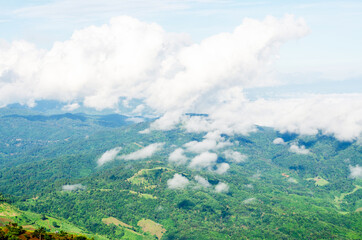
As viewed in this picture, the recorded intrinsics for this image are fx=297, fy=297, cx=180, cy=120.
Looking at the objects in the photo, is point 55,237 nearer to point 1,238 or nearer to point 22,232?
point 22,232

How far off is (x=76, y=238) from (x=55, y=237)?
1087cm

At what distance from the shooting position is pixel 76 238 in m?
159

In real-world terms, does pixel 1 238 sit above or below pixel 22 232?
above

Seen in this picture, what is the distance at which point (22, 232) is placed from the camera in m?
154

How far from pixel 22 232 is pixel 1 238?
65.4ft

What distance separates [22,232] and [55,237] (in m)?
16.5

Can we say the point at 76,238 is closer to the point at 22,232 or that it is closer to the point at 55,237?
the point at 55,237

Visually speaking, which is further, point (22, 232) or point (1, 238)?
point (22, 232)

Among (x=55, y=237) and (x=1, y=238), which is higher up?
(x=1, y=238)

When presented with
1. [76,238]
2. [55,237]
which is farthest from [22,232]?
[76,238]

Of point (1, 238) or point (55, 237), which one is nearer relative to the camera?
point (1, 238)

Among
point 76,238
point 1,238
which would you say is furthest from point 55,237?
point 1,238

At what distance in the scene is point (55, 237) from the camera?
15788 cm

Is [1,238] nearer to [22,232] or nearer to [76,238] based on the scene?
[22,232]
